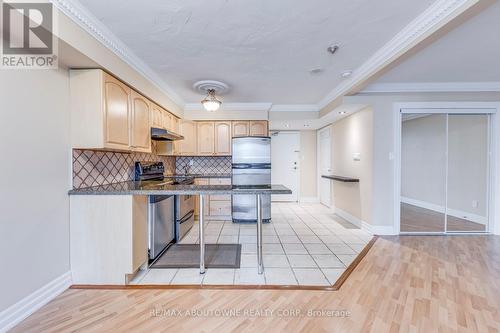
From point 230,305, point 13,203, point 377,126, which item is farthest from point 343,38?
point 13,203

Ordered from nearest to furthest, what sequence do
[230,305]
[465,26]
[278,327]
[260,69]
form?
[278,327] < [230,305] < [465,26] < [260,69]

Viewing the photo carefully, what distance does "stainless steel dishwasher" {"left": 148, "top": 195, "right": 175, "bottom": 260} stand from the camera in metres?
2.56

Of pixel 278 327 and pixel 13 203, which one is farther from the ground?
pixel 13 203

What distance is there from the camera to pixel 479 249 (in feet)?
9.95

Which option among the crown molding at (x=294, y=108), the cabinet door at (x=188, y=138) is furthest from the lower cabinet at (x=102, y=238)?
the crown molding at (x=294, y=108)

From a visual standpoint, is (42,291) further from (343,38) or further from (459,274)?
(459,274)

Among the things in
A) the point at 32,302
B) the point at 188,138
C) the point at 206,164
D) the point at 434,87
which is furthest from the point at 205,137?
the point at 434,87

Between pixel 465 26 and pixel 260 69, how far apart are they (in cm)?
199

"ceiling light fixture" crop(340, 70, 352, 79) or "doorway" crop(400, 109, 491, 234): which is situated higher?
"ceiling light fixture" crop(340, 70, 352, 79)

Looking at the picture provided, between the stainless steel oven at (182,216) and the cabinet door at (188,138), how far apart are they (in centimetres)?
119

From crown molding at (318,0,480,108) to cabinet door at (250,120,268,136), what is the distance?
1.95 meters

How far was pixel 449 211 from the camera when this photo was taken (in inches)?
155

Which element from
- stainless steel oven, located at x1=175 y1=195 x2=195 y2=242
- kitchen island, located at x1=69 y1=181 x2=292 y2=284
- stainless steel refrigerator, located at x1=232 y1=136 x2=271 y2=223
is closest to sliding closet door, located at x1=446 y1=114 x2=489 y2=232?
stainless steel refrigerator, located at x1=232 y1=136 x2=271 y2=223

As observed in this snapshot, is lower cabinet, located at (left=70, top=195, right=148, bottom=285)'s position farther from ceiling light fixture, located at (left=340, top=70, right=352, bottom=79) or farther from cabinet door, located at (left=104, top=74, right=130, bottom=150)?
ceiling light fixture, located at (left=340, top=70, right=352, bottom=79)
